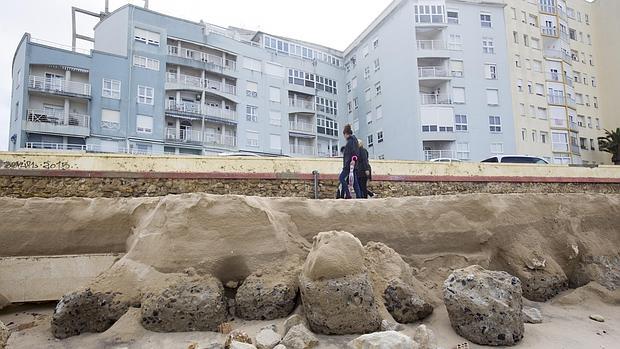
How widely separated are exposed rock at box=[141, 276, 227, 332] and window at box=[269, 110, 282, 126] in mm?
27096

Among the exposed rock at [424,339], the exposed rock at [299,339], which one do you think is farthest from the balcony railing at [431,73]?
the exposed rock at [299,339]

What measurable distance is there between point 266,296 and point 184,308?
93 centimetres

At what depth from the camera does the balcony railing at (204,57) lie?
27850 mm

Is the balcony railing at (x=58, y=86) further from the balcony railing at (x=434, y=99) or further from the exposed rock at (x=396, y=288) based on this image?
the exposed rock at (x=396, y=288)

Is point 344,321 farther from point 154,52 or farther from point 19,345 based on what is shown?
point 154,52

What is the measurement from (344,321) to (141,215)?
316cm

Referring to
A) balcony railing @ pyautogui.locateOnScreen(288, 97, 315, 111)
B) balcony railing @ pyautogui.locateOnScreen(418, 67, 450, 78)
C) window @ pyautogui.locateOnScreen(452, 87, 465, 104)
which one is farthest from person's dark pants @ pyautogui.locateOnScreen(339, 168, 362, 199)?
balcony railing @ pyautogui.locateOnScreen(288, 97, 315, 111)

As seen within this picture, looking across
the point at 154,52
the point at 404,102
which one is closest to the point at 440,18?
the point at 404,102

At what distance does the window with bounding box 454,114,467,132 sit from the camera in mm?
28263

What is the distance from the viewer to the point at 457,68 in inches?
1142

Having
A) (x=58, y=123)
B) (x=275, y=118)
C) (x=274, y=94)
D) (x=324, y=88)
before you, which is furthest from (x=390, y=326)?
(x=324, y=88)

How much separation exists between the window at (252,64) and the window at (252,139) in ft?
16.7

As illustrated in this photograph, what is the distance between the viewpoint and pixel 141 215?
5582 mm

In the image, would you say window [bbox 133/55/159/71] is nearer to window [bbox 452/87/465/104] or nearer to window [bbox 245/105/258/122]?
window [bbox 245/105/258/122]
